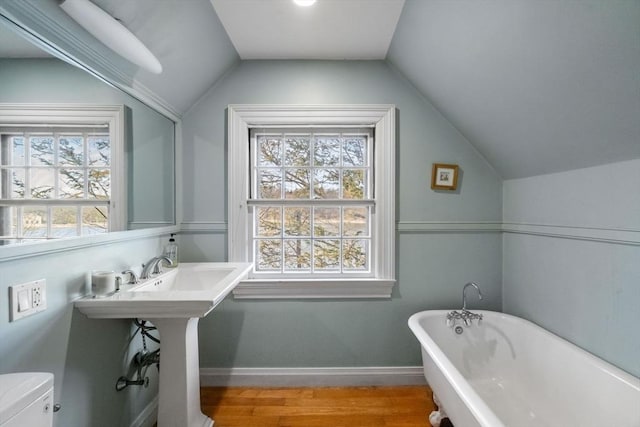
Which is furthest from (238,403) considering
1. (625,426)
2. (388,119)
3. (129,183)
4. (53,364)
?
(388,119)

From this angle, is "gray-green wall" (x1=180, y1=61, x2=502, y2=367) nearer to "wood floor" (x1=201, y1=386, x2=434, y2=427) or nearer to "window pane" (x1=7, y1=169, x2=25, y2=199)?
"wood floor" (x1=201, y1=386, x2=434, y2=427)

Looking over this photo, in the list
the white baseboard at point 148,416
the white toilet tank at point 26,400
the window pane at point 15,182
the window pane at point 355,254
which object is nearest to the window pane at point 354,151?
the window pane at point 355,254

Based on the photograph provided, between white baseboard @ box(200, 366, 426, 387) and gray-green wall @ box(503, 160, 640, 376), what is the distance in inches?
39.9

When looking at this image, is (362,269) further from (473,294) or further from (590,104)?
(590,104)

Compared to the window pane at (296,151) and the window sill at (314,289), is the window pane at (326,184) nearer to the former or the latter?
the window pane at (296,151)

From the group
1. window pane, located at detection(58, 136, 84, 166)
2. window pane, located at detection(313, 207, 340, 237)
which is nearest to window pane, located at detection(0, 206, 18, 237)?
window pane, located at detection(58, 136, 84, 166)

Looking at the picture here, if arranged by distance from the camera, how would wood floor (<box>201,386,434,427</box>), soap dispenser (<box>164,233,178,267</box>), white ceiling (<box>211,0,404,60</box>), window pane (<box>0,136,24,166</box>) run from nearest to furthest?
window pane (<box>0,136,24,166</box>), white ceiling (<box>211,0,404,60</box>), wood floor (<box>201,386,434,427</box>), soap dispenser (<box>164,233,178,267</box>)

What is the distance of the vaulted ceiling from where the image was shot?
1.03 metres

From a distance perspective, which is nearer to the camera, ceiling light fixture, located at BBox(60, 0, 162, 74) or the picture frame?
ceiling light fixture, located at BBox(60, 0, 162, 74)

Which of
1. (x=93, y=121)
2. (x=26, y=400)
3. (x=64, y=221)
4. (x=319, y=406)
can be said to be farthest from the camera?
(x=319, y=406)

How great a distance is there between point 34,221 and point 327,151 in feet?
5.56

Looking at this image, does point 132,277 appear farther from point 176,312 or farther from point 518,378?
point 518,378

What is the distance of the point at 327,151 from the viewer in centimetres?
219

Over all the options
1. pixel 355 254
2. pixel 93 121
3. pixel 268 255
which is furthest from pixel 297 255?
pixel 93 121
